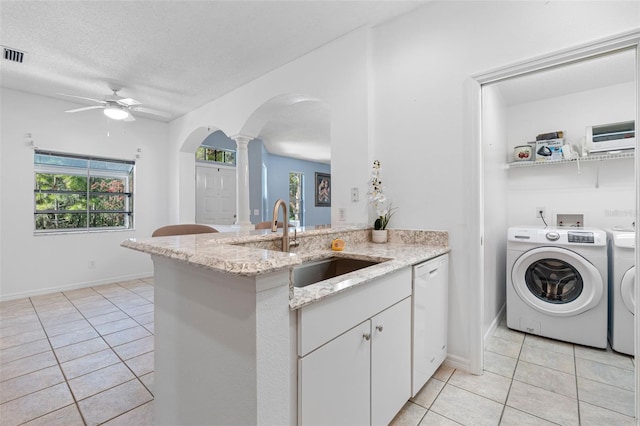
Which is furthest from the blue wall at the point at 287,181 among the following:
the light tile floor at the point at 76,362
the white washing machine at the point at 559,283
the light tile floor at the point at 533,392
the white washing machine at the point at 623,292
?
the white washing machine at the point at 623,292

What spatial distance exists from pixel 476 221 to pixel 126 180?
5.20 metres

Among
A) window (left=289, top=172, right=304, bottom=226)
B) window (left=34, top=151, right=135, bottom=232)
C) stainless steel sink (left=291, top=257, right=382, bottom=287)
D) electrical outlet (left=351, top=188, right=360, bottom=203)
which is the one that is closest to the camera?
stainless steel sink (left=291, top=257, right=382, bottom=287)

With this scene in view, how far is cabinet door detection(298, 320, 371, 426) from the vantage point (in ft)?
3.19

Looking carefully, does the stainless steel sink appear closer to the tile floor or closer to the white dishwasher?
the white dishwasher

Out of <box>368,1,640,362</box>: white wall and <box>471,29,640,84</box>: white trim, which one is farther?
<box>368,1,640,362</box>: white wall

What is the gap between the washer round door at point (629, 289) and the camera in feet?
6.92

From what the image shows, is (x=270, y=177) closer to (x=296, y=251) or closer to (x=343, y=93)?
(x=343, y=93)

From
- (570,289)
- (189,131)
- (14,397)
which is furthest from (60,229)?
(570,289)

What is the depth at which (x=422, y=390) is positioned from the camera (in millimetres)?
1802

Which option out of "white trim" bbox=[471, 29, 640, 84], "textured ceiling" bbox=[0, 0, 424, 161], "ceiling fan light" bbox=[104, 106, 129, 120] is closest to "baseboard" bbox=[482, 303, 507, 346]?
"white trim" bbox=[471, 29, 640, 84]

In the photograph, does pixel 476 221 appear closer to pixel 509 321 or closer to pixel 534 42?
pixel 534 42

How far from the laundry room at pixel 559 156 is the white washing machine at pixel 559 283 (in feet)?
0.08

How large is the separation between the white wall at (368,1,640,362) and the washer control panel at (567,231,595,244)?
106 cm

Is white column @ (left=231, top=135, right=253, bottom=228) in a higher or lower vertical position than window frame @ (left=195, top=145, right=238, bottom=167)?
lower
